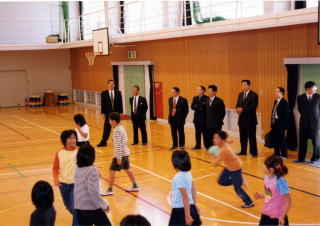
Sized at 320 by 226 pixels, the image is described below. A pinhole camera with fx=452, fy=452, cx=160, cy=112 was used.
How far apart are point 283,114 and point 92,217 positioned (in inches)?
284

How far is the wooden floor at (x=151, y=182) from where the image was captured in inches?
307

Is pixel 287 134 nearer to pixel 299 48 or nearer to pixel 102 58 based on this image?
pixel 299 48

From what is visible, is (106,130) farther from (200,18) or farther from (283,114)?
(283,114)

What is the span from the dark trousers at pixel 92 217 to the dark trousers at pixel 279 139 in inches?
279

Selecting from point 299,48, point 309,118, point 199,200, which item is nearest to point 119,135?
point 199,200

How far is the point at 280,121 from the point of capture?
11336mm

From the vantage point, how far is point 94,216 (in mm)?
5332

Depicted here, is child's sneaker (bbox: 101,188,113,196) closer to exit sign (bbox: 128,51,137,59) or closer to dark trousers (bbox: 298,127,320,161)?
dark trousers (bbox: 298,127,320,161)

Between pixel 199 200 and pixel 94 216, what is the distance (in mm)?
3605

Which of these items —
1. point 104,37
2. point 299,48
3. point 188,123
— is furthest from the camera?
point 104,37

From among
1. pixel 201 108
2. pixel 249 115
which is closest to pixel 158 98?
pixel 201 108

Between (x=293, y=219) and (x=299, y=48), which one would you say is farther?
(x=299, y=48)

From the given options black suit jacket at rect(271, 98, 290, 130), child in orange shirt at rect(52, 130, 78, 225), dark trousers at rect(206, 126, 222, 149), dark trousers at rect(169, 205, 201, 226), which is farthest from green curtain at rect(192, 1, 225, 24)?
dark trousers at rect(169, 205, 201, 226)

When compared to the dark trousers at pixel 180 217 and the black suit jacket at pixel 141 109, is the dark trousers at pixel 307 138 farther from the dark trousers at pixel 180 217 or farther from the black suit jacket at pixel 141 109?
the dark trousers at pixel 180 217
